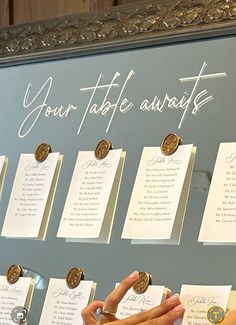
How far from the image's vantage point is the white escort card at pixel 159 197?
970 millimetres

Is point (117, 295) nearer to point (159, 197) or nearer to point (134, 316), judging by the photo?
point (134, 316)

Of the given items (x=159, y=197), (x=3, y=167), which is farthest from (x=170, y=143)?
(x=3, y=167)

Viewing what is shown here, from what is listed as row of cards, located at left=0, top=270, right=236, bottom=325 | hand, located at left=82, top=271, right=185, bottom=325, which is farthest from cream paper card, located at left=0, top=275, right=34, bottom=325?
hand, located at left=82, top=271, right=185, bottom=325

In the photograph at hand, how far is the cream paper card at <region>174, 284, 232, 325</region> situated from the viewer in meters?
0.91

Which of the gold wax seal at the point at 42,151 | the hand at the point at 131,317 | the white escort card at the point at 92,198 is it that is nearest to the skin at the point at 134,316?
the hand at the point at 131,317

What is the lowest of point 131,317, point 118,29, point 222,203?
point 131,317

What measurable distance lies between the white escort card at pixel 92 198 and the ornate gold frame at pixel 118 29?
174 mm

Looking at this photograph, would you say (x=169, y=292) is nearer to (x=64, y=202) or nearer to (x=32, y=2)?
(x=64, y=202)

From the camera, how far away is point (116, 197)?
1043 mm

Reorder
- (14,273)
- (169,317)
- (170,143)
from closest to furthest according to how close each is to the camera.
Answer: (169,317)
(170,143)
(14,273)

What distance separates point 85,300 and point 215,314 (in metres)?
0.21

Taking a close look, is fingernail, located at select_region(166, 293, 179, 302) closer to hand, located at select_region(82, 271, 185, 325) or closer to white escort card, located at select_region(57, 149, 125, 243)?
hand, located at select_region(82, 271, 185, 325)

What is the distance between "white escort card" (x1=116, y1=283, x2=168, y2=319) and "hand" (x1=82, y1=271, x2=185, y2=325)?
0.08 feet

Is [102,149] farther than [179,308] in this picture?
Yes
